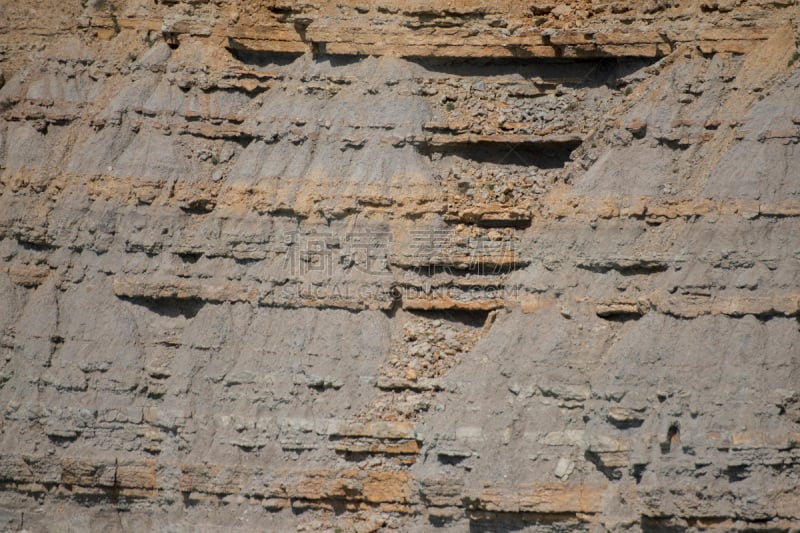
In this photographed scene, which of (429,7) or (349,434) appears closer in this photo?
(349,434)

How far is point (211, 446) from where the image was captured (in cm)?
3053

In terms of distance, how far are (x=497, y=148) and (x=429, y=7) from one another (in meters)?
2.90

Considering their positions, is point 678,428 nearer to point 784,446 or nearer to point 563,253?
point 784,446

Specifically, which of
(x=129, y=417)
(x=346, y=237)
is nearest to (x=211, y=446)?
(x=129, y=417)

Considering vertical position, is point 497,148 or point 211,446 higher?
point 497,148

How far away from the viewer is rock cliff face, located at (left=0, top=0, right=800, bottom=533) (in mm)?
28234

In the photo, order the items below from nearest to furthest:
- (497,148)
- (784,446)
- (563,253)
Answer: (784,446), (563,253), (497,148)

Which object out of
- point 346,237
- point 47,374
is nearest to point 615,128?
point 346,237

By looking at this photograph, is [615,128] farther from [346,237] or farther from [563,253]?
[346,237]

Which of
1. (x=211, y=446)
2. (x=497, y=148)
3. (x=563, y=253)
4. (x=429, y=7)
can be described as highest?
(x=429, y=7)

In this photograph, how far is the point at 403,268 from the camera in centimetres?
3095

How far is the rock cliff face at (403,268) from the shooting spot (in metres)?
28.2

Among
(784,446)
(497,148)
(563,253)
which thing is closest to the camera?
(784,446)

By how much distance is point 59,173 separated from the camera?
107ft
